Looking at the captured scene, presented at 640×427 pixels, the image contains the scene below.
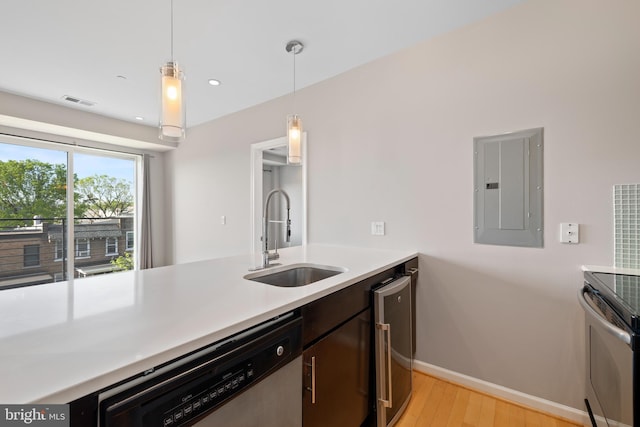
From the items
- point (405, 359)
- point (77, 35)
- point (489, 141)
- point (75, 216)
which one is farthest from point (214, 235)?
point (489, 141)

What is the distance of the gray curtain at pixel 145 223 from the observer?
4.32 metres

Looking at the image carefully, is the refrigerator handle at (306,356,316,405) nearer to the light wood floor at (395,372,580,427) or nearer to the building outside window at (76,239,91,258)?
the light wood floor at (395,372,580,427)

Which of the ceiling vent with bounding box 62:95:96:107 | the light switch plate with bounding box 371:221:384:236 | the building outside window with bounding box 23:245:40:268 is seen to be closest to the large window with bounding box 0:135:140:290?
the building outside window with bounding box 23:245:40:268

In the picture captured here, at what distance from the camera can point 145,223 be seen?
432 cm

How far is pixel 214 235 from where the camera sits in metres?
3.82

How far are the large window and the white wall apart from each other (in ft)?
11.0

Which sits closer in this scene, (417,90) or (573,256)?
(573,256)

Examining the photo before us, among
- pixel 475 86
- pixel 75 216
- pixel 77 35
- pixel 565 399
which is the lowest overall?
pixel 565 399

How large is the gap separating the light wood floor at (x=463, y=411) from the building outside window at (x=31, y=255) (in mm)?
4407

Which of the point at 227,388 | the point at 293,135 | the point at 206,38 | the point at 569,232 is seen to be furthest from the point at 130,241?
the point at 569,232

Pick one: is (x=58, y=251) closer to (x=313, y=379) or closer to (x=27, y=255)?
(x=27, y=255)

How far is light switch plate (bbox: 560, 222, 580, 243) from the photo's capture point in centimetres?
160

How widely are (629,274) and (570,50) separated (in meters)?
1.30

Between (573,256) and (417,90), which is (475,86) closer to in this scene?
(417,90)
